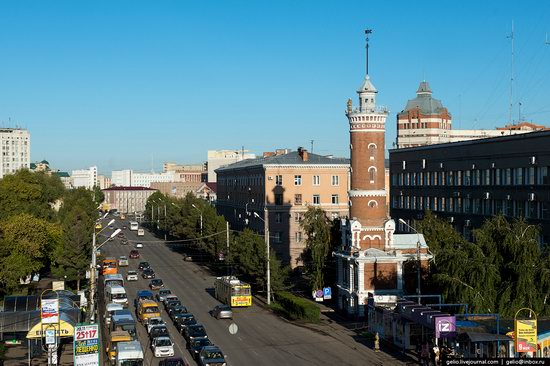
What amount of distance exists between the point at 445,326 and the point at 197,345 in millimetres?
14434

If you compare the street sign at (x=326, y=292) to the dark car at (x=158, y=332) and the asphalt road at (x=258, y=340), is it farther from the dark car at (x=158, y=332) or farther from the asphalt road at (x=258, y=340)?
the dark car at (x=158, y=332)

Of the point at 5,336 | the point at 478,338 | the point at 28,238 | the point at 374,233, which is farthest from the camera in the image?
the point at 28,238

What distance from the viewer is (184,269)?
328ft

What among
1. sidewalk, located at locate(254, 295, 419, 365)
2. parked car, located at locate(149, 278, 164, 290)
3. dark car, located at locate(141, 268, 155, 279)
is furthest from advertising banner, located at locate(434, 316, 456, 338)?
dark car, located at locate(141, 268, 155, 279)

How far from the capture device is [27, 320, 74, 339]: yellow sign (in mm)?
42188

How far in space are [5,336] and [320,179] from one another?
187 feet

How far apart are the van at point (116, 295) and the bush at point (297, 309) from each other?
476 inches

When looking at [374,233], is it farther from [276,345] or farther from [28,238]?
[28,238]

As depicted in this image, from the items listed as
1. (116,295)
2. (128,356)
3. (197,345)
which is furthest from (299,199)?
(128,356)

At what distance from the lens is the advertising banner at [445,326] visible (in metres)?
41.7

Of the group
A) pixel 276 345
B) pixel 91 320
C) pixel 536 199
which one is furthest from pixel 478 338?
pixel 536 199

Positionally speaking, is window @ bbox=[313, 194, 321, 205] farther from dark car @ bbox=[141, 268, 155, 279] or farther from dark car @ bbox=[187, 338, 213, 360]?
dark car @ bbox=[187, 338, 213, 360]

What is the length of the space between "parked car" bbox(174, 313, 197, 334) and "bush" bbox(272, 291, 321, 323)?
27.4 feet

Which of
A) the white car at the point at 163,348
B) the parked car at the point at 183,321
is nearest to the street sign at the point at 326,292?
the parked car at the point at 183,321
